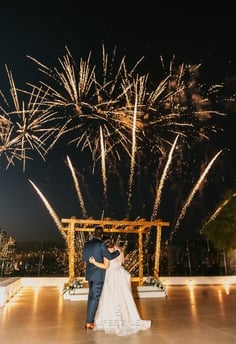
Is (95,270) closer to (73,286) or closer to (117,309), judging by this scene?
(117,309)

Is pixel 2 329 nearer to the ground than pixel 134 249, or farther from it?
nearer to the ground

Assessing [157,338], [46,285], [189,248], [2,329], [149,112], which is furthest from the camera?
[189,248]

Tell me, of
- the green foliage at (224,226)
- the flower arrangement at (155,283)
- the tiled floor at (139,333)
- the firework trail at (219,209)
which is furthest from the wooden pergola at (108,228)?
the firework trail at (219,209)

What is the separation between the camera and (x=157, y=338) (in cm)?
477

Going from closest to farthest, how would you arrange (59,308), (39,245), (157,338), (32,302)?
(157,338) → (59,308) → (32,302) → (39,245)

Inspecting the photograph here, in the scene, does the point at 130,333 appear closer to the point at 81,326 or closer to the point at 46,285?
the point at 81,326

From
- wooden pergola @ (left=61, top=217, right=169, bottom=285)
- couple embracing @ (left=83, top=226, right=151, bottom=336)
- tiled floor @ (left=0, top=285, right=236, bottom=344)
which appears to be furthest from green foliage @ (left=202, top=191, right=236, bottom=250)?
couple embracing @ (left=83, top=226, right=151, bottom=336)

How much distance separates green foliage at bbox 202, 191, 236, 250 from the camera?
20234 millimetres

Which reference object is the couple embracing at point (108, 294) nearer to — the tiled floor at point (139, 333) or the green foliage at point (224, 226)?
the tiled floor at point (139, 333)

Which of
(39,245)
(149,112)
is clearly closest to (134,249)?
(39,245)

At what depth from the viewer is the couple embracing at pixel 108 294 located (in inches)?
209

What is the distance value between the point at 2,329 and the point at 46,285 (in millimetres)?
9857

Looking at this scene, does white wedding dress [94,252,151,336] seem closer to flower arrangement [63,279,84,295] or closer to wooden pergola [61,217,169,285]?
flower arrangement [63,279,84,295]

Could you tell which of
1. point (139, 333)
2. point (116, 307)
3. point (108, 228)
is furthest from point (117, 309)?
point (108, 228)
